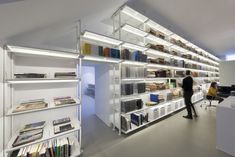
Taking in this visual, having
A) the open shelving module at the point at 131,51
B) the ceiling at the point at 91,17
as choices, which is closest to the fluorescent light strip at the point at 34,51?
the ceiling at the point at 91,17

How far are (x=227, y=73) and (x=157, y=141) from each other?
24.5 ft

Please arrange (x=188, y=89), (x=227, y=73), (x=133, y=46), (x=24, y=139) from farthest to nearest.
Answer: (x=227, y=73), (x=188, y=89), (x=133, y=46), (x=24, y=139)

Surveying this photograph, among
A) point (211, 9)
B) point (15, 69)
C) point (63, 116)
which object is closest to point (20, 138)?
point (63, 116)

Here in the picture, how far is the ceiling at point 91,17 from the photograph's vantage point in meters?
1.19

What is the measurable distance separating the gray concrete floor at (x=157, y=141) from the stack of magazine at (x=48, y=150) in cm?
45

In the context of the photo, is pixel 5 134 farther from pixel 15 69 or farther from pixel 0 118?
pixel 15 69

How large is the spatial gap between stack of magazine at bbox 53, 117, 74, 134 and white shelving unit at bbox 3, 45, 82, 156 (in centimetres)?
6

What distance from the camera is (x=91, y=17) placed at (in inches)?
93.7

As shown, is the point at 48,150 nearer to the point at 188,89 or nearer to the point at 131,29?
the point at 131,29

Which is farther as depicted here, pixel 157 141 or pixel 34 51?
pixel 157 141

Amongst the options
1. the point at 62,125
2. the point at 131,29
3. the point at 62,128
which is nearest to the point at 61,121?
the point at 62,125

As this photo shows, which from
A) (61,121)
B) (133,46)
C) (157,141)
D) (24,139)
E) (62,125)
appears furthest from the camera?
(133,46)

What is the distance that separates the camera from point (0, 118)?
152cm

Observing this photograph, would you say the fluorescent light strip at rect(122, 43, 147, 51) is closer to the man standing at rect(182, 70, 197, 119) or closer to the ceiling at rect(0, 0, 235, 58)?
the ceiling at rect(0, 0, 235, 58)
